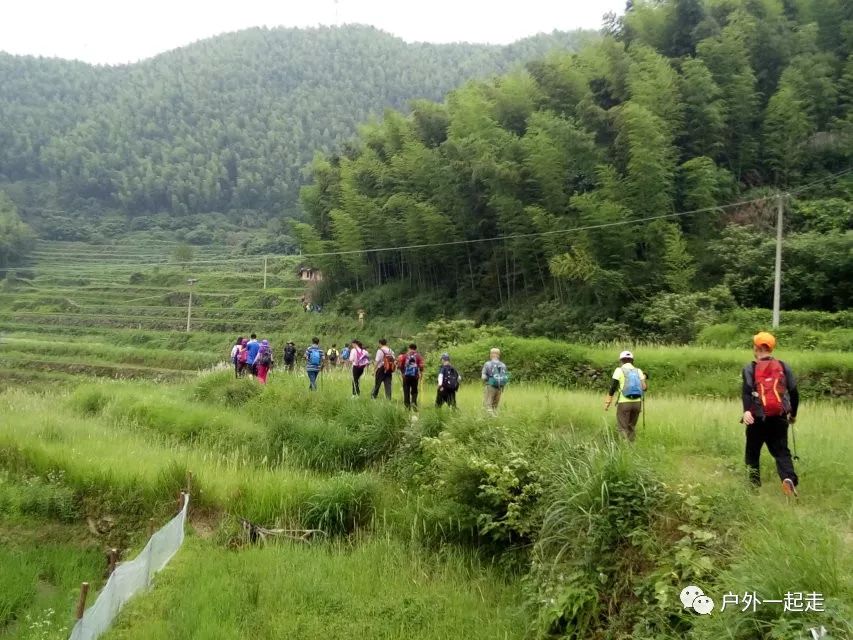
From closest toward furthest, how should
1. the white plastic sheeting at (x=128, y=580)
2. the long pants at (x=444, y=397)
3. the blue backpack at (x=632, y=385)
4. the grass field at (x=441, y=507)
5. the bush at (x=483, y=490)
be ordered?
the grass field at (x=441, y=507) → the white plastic sheeting at (x=128, y=580) → the bush at (x=483, y=490) → the blue backpack at (x=632, y=385) → the long pants at (x=444, y=397)

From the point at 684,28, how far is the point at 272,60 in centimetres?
13410

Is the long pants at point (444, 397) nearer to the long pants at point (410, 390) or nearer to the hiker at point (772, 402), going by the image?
the long pants at point (410, 390)

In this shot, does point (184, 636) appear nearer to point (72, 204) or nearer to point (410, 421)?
point (410, 421)

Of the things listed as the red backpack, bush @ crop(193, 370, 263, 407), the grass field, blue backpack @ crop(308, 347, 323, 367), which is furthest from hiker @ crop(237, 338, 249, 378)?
the red backpack

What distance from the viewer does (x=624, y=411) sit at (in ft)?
23.7

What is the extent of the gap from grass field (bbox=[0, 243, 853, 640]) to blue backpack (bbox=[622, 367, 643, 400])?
47cm

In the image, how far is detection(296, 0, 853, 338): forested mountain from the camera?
20875 millimetres

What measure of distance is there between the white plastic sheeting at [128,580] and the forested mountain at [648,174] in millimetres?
16195

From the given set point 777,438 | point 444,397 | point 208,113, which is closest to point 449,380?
point 444,397

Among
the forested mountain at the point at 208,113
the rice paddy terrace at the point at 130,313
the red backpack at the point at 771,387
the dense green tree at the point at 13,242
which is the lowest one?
the rice paddy terrace at the point at 130,313

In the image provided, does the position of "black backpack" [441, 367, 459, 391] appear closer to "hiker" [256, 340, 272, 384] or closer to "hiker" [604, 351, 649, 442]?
"hiker" [604, 351, 649, 442]

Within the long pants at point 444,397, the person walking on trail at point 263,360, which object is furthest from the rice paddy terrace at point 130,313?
the long pants at point 444,397

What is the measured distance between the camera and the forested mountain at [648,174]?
2088 cm

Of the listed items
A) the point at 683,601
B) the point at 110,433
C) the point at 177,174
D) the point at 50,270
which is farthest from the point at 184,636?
the point at 177,174
